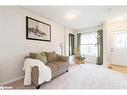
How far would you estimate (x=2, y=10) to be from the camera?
2656 millimetres

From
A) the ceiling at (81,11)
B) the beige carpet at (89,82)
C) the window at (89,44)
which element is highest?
the ceiling at (81,11)

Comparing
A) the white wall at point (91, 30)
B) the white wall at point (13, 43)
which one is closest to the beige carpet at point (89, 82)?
the white wall at point (13, 43)

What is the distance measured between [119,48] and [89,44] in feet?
5.99

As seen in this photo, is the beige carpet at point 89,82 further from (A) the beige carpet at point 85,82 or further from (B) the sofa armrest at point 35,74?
(B) the sofa armrest at point 35,74

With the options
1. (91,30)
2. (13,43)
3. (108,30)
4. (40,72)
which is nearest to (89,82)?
(40,72)

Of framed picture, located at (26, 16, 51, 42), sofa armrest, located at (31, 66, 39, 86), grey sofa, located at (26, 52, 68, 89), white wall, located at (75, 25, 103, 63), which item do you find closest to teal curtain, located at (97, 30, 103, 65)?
white wall, located at (75, 25, 103, 63)

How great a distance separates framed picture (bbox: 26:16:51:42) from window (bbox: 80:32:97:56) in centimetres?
306

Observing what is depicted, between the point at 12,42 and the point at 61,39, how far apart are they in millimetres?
3002

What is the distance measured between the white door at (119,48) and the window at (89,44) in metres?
1.07

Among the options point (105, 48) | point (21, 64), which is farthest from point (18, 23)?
point (105, 48)

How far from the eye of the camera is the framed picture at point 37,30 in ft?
11.4

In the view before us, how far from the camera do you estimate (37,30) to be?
380 cm

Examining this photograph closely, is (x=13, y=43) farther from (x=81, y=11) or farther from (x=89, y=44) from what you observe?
(x=89, y=44)
